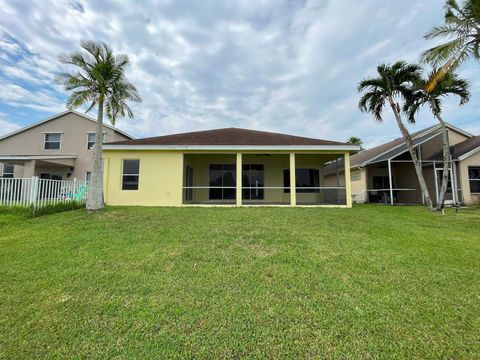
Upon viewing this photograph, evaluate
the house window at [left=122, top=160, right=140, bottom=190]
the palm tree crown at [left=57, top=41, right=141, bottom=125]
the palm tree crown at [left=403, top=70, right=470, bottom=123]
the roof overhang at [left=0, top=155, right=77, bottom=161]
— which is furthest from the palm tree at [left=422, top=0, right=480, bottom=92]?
the roof overhang at [left=0, top=155, right=77, bottom=161]

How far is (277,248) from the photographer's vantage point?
5.45 m

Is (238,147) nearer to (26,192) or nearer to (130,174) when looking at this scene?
(130,174)

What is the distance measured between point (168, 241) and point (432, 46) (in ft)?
45.6

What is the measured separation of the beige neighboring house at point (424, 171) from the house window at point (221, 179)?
22.6 feet

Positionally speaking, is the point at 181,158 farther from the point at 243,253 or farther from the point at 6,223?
the point at 243,253

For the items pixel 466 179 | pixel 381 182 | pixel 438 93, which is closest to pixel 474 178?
pixel 466 179

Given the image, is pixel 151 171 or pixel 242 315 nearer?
pixel 242 315

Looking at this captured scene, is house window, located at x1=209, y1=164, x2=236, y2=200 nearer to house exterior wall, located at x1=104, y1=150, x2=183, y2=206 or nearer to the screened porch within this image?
the screened porch

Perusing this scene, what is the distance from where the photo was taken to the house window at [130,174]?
12.6 meters

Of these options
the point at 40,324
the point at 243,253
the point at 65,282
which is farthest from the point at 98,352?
the point at 243,253

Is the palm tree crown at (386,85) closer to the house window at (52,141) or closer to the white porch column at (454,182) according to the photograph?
the white porch column at (454,182)

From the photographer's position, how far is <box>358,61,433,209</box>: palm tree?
12734 millimetres

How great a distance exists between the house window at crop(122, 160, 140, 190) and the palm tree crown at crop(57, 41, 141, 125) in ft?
9.76

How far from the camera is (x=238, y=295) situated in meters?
3.45
